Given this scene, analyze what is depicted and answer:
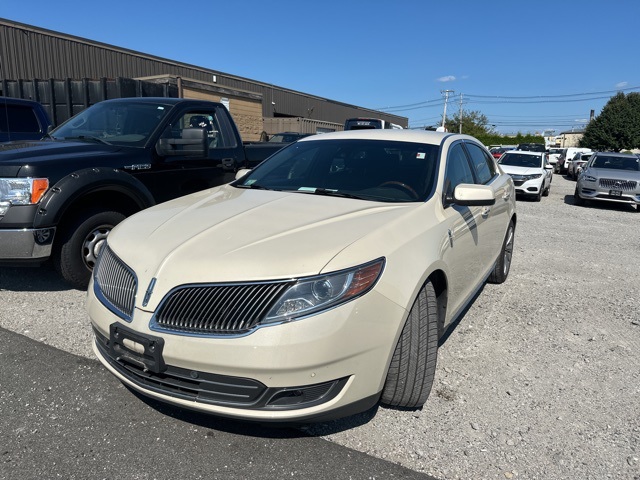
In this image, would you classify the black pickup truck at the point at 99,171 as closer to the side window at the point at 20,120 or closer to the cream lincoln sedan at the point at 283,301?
the cream lincoln sedan at the point at 283,301

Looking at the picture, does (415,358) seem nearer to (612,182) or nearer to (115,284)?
(115,284)

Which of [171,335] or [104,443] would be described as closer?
[171,335]

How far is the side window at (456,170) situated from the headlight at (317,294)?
55.3 inches

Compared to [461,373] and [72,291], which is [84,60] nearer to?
[72,291]

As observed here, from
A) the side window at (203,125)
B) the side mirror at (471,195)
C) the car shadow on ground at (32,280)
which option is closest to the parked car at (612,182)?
the side window at (203,125)

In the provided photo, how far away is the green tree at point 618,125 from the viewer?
4966 centimetres

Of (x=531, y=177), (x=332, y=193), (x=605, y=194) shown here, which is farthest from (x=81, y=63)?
(x=332, y=193)

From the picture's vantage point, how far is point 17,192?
13.1 feet

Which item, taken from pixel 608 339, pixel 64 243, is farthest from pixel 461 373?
pixel 64 243

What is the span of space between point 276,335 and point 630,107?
59.7 m

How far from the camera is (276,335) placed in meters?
2.08

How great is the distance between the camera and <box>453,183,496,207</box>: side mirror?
3164mm

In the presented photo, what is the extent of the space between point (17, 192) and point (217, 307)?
284 centimetres

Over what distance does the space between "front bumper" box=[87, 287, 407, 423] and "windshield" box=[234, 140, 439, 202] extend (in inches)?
49.3
